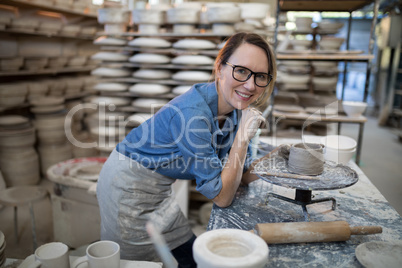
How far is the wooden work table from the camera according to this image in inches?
45.8

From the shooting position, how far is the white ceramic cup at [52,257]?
1140 mm

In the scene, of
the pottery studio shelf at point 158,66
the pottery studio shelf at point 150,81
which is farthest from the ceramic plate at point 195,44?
the pottery studio shelf at point 150,81

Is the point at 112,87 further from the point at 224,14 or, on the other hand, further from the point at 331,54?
the point at 331,54

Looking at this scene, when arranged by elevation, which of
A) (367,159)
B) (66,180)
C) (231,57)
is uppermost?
(231,57)

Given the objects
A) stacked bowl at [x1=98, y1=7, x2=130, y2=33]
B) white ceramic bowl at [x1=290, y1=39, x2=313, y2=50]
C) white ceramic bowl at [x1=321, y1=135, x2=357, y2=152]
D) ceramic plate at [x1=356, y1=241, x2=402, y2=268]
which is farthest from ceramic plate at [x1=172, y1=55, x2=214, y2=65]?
ceramic plate at [x1=356, y1=241, x2=402, y2=268]

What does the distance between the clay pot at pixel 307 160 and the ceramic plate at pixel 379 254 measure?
409 millimetres

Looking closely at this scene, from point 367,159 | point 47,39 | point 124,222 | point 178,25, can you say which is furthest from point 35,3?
point 367,159

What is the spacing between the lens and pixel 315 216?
58.1 inches

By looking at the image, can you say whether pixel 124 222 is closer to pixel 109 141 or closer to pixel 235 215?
pixel 235 215

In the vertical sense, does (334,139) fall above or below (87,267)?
above

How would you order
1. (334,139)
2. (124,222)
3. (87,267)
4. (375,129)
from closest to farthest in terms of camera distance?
(87,267), (124,222), (334,139), (375,129)

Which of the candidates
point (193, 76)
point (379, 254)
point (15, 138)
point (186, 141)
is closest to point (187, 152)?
point (186, 141)

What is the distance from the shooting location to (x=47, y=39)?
546 cm

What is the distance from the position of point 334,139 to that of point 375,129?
20.9 ft
